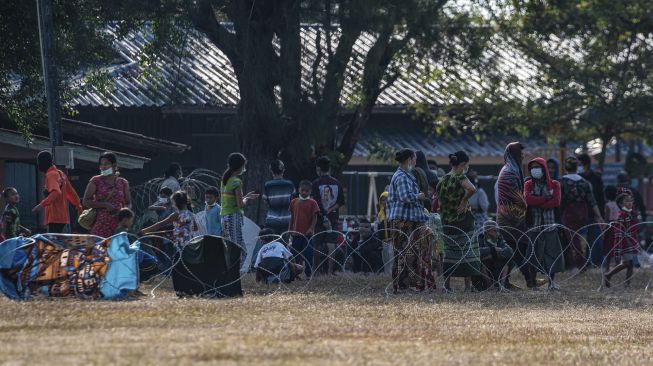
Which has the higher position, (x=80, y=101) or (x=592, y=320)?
(x=80, y=101)

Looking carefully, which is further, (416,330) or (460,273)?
(460,273)

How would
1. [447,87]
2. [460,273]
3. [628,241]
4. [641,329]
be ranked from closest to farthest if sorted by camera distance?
[641,329] → [460,273] → [628,241] → [447,87]

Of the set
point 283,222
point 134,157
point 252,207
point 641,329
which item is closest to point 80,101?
point 134,157

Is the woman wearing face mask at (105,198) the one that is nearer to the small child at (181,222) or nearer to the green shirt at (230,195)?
the small child at (181,222)

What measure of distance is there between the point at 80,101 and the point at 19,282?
51.6 feet

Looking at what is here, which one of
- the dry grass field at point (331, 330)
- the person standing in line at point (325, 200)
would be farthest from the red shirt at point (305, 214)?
the dry grass field at point (331, 330)

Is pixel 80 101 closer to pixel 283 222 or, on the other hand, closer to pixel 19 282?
pixel 283 222

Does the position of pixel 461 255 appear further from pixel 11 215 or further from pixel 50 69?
pixel 50 69

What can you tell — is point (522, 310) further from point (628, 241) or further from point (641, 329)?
point (628, 241)

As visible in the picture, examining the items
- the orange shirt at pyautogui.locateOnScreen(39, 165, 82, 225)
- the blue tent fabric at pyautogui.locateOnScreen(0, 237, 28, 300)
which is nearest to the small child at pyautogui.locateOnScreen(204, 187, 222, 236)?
the orange shirt at pyautogui.locateOnScreen(39, 165, 82, 225)

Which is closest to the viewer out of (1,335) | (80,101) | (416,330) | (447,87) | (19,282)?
(1,335)

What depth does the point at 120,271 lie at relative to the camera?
15.0 m

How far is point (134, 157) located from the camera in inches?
990

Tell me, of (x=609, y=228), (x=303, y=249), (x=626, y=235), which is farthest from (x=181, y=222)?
(x=626, y=235)
